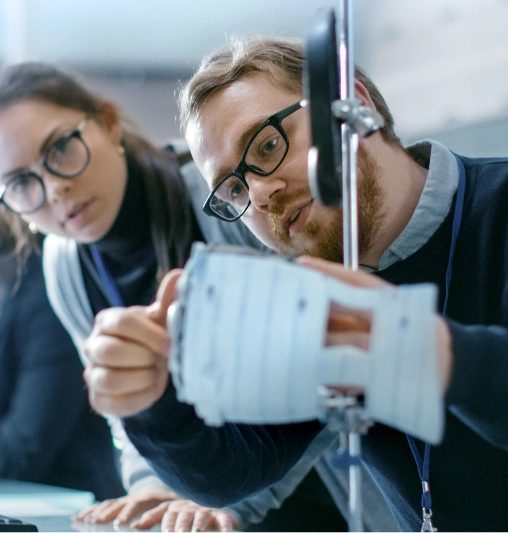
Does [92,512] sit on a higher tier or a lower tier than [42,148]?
lower

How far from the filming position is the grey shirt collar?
0.80 meters

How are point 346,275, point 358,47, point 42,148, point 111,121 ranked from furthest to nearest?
1. point 358,47
2. point 111,121
3. point 42,148
4. point 346,275

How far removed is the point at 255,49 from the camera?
87 centimetres

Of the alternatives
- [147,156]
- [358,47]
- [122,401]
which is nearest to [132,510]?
[122,401]

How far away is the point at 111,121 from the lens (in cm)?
129

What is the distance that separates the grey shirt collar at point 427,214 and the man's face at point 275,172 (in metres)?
0.03

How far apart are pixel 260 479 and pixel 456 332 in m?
0.48

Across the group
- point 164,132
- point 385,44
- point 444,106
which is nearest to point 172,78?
point 164,132

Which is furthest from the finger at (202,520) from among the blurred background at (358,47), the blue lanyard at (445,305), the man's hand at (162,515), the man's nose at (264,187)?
the blurred background at (358,47)

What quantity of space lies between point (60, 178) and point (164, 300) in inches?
28.0

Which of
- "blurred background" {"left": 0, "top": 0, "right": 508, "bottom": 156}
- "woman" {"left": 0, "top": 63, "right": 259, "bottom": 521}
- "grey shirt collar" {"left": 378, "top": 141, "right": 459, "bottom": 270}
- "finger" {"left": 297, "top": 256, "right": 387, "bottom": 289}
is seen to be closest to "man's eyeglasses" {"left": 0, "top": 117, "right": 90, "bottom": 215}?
"woman" {"left": 0, "top": 63, "right": 259, "bottom": 521}

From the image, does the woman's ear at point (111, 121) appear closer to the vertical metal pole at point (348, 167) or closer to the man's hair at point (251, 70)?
the man's hair at point (251, 70)

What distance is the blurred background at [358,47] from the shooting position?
7.99ft

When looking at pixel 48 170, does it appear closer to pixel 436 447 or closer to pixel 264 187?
pixel 264 187
